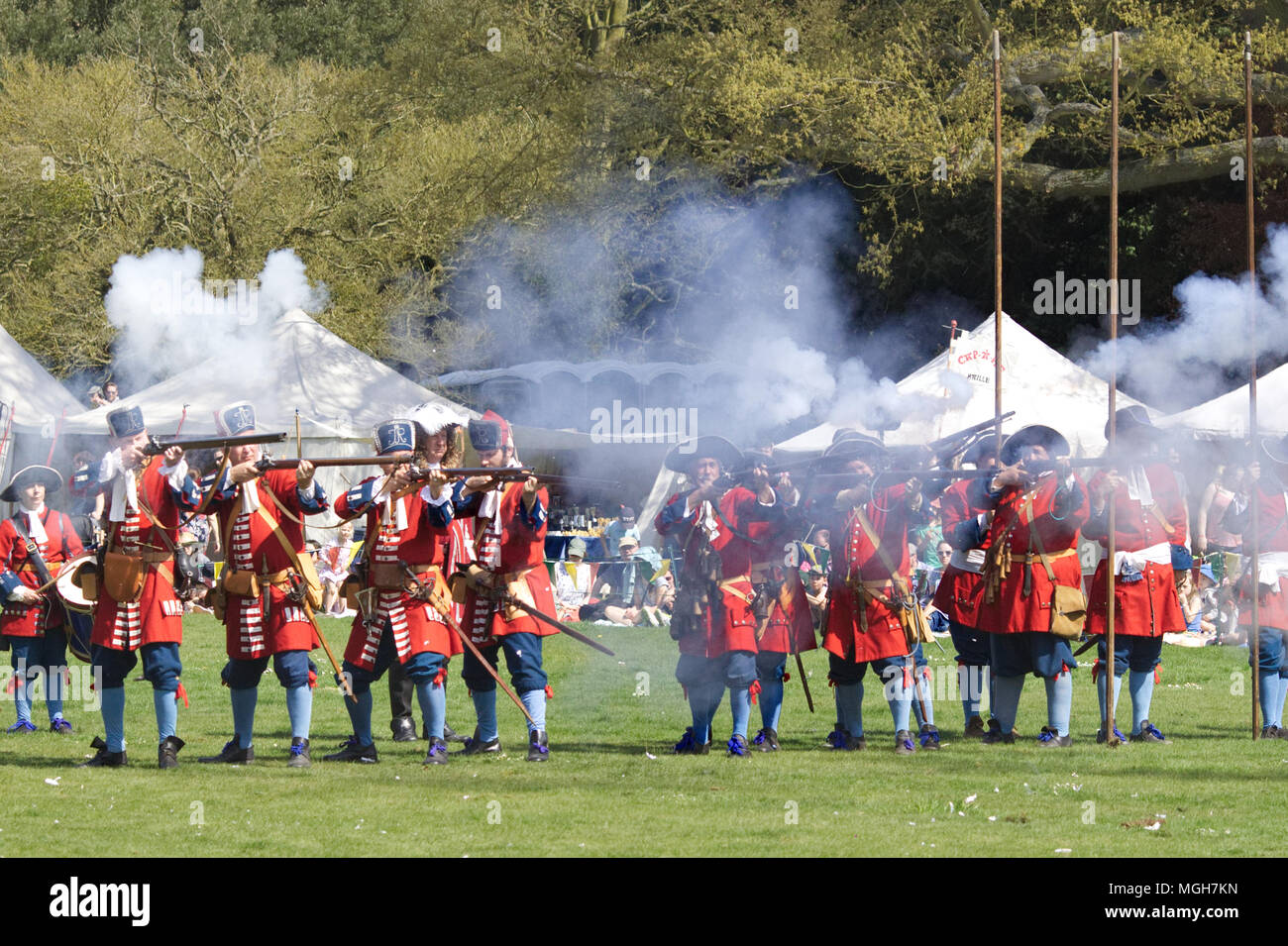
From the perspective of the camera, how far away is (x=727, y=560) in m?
9.38

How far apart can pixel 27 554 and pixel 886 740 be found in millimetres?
5358

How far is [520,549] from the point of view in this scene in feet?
30.0

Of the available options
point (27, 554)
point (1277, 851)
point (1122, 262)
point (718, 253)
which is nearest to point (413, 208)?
point (718, 253)

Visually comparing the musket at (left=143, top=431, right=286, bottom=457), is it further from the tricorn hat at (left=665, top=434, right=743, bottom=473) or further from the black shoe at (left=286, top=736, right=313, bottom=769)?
the tricorn hat at (left=665, top=434, right=743, bottom=473)

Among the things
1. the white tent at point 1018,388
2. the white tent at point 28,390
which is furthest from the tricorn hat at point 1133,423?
the white tent at point 28,390

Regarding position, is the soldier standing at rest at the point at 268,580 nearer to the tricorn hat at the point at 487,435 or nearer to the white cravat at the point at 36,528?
the tricorn hat at the point at 487,435

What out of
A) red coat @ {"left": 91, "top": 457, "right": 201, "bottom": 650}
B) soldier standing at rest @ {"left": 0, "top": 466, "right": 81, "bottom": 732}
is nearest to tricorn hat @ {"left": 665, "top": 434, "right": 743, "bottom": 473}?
red coat @ {"left": 91, "top": 457, "right": 201, "bottom": 650}

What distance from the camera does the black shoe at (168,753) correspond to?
8688 millimetres

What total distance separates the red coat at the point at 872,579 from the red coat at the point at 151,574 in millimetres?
3570

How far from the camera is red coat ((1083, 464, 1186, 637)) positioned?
9711mm

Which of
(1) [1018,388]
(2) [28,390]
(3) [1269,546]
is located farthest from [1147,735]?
(2) [28,390]

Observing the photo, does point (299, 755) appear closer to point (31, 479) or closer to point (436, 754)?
point (436, 754)

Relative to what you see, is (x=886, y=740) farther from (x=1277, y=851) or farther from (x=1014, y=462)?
(x=1277, y=851)

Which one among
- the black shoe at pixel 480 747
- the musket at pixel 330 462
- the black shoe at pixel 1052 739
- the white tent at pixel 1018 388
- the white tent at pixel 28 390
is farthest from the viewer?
the white tent at pixel 28 390
